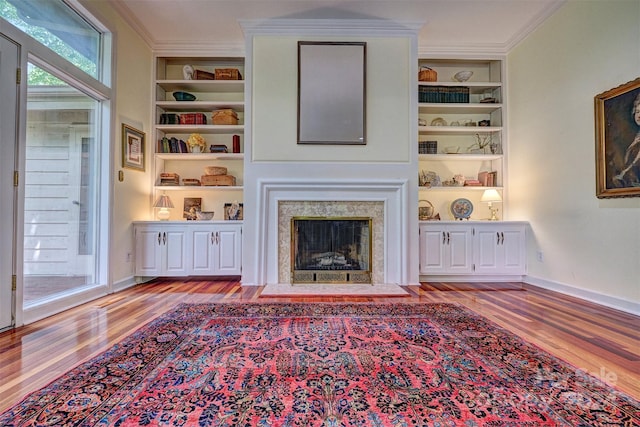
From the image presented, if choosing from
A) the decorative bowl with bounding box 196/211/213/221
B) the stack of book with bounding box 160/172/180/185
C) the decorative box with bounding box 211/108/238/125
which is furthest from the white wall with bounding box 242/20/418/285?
the stack of book with bounding box 160/172/180/185

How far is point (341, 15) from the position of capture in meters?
3.72

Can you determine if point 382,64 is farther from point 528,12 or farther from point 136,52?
point 136,52

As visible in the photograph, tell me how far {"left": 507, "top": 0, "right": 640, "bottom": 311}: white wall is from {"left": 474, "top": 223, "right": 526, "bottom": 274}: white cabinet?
0.46ft

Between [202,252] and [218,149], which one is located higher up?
[218,149]

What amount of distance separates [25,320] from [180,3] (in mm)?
3467

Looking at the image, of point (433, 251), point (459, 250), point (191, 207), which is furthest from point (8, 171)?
point (459, 250)

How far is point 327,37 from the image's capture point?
3.85m

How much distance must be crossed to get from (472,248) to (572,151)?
152 centimetres

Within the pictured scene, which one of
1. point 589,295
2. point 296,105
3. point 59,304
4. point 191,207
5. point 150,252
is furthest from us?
point 191,207

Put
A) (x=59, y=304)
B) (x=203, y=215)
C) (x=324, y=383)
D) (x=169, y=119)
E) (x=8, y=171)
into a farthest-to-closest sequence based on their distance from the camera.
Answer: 1. (x=169, y=119)
2. (x=203, y=215)
3. (x=59, y=304)
4. (x=8, y=171)
5. (x=324, y=383)

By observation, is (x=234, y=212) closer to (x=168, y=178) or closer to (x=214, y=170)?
(x=214, y=170)

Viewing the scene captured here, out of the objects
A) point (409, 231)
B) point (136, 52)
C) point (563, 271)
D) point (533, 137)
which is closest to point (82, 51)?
point (136, 52)

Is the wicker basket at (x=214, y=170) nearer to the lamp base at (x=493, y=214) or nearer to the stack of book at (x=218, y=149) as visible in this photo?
the stack of book at (x=218, y=149)

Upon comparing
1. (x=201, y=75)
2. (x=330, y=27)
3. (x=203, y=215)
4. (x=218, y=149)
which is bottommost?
(x=203, y=215)
